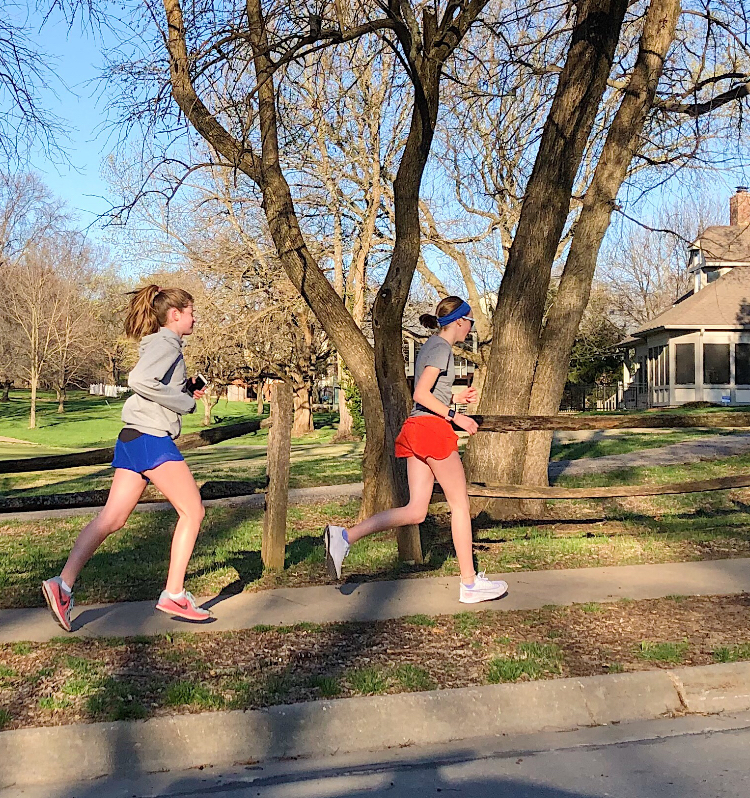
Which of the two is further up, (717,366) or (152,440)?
(717,366)

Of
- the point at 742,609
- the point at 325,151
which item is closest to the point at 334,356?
the point at 325,151

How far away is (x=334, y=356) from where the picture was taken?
126ft

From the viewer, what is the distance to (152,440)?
5.78m

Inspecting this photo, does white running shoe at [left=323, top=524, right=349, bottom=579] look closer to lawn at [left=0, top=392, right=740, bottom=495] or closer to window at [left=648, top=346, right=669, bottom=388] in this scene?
lawn at [left=0, top=392, right=740, bottom=495]

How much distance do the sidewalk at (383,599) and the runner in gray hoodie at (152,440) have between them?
41cm

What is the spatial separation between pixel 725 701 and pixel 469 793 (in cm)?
184

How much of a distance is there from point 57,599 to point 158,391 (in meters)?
1.38

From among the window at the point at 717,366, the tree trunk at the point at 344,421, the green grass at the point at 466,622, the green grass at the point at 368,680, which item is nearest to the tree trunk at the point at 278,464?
the green grass at the point at 466,622

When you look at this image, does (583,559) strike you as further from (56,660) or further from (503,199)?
(503,199)

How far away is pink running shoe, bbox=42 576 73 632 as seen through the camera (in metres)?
5.69

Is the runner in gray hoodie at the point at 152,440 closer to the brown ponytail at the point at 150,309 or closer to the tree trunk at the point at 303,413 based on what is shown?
the brown ponytail at the point at 150,309

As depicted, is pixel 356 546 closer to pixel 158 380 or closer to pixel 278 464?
pixel 278 464

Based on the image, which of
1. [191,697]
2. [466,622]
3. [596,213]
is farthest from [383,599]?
[596,213]

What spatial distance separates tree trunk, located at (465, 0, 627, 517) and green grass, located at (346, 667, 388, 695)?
15.4 feet
